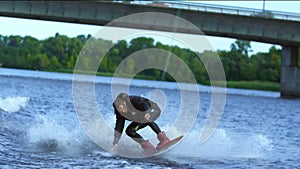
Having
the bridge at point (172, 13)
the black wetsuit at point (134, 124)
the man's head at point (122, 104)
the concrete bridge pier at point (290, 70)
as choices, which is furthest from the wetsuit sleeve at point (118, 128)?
the concrete bridge pier at point (290, 70)

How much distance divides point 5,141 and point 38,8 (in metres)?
48.7

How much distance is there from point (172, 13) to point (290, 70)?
19891 millimetres

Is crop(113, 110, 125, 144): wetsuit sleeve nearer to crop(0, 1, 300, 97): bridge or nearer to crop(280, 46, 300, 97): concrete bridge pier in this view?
crop(0, 1, 300, 97): bridge

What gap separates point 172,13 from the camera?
A: 66938mm

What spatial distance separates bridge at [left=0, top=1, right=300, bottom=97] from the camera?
64438mm

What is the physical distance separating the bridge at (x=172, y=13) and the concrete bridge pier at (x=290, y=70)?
326 inches

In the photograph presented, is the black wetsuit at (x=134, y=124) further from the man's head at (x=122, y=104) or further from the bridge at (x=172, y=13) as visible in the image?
the bridge at (x=172, y=13)

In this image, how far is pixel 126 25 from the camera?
65.6 meters

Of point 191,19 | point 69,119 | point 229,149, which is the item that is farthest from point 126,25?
point 229,149

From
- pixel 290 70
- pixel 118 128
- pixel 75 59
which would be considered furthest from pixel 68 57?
pixel 118 128

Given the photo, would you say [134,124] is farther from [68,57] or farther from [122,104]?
[68,57]

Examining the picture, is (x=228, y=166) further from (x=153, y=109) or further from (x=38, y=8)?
(x=38, y=8)

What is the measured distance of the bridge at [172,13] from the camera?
6444cm

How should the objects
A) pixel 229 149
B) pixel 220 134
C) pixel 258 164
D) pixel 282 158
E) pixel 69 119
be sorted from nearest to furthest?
1. pixel 258 164
2. pixel 282 158
3. pixel 229 149
4. pixel 220 134
5. pixel 69 119
